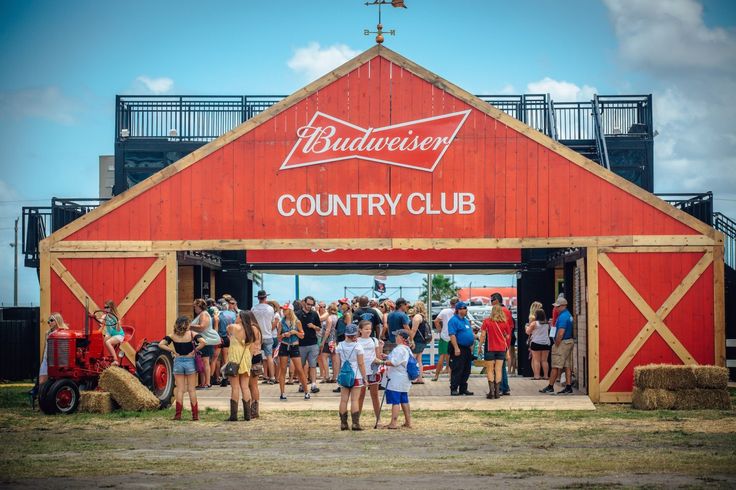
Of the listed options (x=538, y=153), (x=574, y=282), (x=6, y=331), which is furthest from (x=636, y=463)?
(x=6, y=331)

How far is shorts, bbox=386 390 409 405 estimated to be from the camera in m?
15.8

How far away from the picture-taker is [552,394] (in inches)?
798

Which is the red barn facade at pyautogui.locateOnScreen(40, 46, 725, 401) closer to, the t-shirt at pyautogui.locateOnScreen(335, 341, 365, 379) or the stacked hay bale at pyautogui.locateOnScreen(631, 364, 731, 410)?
the stacked hay bale at pyautogui.locateOnScreen(631, 364, 731, 410)

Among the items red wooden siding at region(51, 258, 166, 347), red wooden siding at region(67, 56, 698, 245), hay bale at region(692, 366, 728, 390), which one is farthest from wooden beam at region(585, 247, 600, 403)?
red wooden siding at region(51, 258, 166, 347)

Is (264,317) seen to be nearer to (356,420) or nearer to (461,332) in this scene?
(461,332)

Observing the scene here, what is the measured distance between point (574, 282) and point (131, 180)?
39.9 feet

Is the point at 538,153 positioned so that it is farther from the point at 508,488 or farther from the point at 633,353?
the point at 508,488

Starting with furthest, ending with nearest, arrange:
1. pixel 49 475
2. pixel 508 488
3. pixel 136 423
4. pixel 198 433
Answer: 1. pixel 136 423
2. pixel 198 433
3. pixel 49 475
4. pixel 508 488

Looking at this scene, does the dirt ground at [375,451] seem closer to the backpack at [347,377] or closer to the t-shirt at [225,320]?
the backpack at [347,377]

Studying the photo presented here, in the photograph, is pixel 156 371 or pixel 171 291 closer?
pixel 156 371

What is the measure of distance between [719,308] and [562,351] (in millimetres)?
2887

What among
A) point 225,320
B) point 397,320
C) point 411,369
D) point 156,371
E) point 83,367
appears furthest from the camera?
point 225,320

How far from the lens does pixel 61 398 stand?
18.2m

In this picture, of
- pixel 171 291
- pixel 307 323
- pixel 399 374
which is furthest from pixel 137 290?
pixel 399 374
